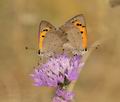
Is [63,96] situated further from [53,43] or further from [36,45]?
[36,45]

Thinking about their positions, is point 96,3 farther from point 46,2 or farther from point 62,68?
point 62,68

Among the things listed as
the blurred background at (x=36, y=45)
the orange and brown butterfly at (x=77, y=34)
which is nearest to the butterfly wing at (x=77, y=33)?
the orange and brown butterfly at (x=77, y=34)

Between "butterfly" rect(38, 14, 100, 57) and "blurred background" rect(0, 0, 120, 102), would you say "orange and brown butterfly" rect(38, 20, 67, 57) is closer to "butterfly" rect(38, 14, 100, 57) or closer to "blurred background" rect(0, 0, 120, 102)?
"butterfly" rect(38, 14, 100, 57)

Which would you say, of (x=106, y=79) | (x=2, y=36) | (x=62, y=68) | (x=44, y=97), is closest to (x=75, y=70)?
(x=62, y=68)

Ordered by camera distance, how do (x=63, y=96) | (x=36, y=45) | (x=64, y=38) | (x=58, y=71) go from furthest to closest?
(x=36, y=45) → (x=64, y=38) → (x=58, y=71) → (x=63, y=96)

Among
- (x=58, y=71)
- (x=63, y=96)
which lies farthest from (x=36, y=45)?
(x=63, y=96)

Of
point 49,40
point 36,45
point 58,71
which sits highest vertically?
point 49,40

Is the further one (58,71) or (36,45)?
(36,45)

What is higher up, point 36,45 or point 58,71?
point 58,71
